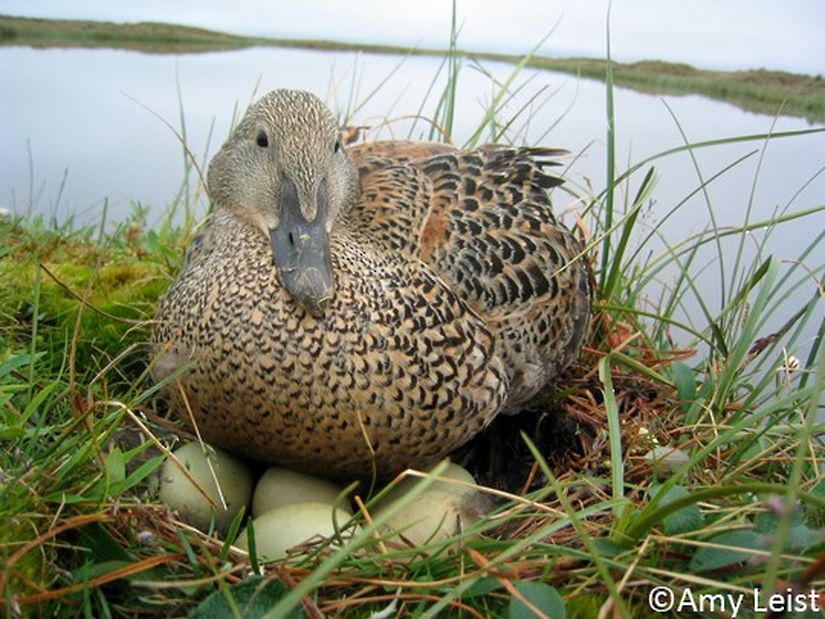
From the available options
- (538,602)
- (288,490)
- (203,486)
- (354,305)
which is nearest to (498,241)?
(354,305)

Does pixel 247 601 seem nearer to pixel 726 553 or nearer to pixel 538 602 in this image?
pixel 538 602

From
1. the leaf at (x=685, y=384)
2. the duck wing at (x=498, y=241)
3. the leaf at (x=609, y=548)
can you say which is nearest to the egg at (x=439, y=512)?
the leaf at (x=609, y=548)

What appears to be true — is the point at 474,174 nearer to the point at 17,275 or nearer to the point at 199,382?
the point at 199,382

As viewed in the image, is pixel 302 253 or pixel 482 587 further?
pixel 302 253

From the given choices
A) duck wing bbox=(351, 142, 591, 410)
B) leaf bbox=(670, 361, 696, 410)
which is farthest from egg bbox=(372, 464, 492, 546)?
leaf bbox=(670, 361, 696, 410)

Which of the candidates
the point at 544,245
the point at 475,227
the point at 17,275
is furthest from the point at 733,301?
the point at 17,275

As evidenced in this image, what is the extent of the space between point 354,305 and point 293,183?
0.93 ft

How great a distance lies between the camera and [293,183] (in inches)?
68.2

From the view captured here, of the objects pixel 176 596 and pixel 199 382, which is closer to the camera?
pixel 176 596

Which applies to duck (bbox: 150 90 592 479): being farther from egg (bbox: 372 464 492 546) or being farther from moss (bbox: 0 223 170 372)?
moss (bbox: 0 223 170 372)

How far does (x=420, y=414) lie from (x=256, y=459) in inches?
14.4

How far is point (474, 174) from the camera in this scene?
2.10 metres

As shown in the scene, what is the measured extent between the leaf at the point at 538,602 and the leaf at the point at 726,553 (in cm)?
23

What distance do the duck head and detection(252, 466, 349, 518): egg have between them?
338 mm
